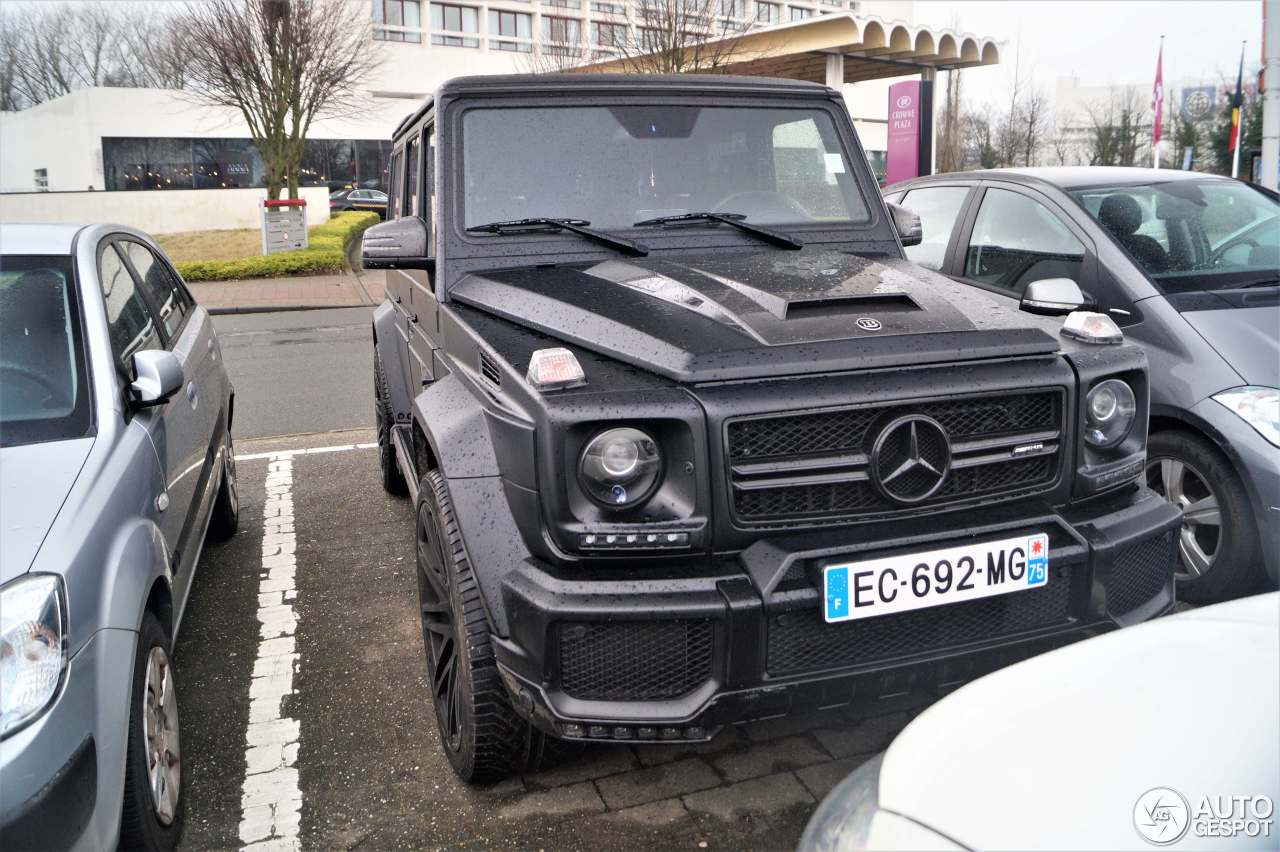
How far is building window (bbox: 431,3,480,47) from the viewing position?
53.2 meters

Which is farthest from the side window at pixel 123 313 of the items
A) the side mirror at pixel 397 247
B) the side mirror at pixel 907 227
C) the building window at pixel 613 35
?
the building window at pixel 613 35

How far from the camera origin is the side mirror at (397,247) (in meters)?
3.62

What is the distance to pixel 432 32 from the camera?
52.9m

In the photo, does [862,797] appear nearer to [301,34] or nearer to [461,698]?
[461,698]

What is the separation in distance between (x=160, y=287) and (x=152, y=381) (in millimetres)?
1623

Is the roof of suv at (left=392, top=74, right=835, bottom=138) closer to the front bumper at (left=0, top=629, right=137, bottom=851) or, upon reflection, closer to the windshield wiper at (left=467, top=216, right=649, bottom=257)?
the windshield wiper at (left=467, top=216, right=649, bottom=257)

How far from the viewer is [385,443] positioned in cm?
593

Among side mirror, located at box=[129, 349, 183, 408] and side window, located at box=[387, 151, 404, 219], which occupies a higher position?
side window, located at box=[387, 151, 404, 219]

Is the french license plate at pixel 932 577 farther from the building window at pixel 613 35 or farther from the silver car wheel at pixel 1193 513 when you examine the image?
the building window at pixel 613 35

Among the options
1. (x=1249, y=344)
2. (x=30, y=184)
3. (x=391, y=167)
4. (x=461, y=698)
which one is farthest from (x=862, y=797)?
(x=30, y=184)

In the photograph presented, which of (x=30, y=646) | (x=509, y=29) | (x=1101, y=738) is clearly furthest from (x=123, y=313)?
(x=509, y=29)

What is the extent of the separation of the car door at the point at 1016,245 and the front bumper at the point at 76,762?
373cm

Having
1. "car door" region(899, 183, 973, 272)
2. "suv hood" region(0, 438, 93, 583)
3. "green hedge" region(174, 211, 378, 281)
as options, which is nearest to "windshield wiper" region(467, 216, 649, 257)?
"suv hood" region(0, 438, 93, 583)

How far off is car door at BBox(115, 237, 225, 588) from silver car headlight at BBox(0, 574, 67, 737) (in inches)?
41.1
